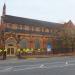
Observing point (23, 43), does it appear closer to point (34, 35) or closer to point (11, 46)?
point (11, 46)

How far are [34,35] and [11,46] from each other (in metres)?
8.86

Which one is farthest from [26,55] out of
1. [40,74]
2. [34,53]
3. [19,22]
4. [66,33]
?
[40,74]

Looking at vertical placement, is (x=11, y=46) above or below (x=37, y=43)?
below

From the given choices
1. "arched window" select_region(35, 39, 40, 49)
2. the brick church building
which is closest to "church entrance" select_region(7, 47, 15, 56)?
the brick church building

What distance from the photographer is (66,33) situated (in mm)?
81250

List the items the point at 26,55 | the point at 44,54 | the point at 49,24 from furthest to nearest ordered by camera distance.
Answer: the point at 49,24 → the point at 44,54 → the point at 26,55

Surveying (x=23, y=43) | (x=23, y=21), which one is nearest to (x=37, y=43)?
(x=23, y=43)

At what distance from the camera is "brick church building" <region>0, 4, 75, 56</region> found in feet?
236

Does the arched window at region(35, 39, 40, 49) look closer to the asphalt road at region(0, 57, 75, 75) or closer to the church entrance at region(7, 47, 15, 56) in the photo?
the church entrance at region(7, 47, 15, 56)

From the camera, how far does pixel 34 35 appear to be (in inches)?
3071

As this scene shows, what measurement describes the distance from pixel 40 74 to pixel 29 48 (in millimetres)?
53578

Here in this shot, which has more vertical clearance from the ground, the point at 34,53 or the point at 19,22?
the point at 19,22

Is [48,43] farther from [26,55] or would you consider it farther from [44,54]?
[26,55]

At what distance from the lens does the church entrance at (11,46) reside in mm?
70800
